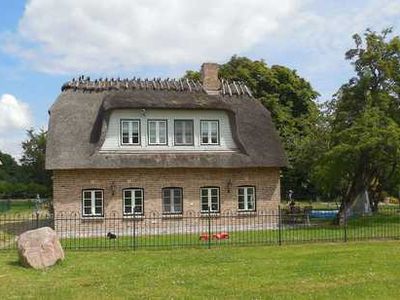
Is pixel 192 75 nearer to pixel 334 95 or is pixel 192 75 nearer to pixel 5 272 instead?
pixel 334 95

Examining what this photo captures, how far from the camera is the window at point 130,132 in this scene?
28875 millimetres

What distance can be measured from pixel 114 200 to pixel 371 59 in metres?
13.6

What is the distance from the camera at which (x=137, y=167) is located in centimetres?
2803

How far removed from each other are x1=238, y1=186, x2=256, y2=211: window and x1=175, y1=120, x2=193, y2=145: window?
135 inches

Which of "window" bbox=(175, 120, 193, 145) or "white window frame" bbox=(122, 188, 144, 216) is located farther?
"window" bbox=(175, 120, 193, 145)

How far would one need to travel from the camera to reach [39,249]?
618 inches

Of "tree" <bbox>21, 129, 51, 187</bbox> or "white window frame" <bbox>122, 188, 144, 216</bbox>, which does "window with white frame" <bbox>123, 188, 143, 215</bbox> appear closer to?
"white window frame" <bbox>122, 188, 144, 216</bbox>

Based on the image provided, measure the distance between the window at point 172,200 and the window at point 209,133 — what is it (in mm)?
2744

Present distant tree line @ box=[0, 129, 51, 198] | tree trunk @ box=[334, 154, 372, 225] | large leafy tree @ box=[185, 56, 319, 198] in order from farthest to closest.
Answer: distant tree line @ box=[0, 129, 51, 198] < large leafy tree @ box=[185, 56, 319, 198] < tree trunk @ box=[334, 154, 372, 225]

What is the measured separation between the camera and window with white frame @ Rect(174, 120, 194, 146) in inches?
1162

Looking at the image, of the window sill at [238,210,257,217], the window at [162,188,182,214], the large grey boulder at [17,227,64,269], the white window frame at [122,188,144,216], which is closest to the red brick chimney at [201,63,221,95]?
the window at [162,188,182,214]

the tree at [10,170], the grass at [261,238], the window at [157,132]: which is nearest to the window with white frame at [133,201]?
the grass at [261,238]

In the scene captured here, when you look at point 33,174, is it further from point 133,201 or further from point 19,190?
point 133,201

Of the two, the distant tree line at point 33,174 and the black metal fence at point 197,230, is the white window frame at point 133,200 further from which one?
the distant tree line at point 33,174
